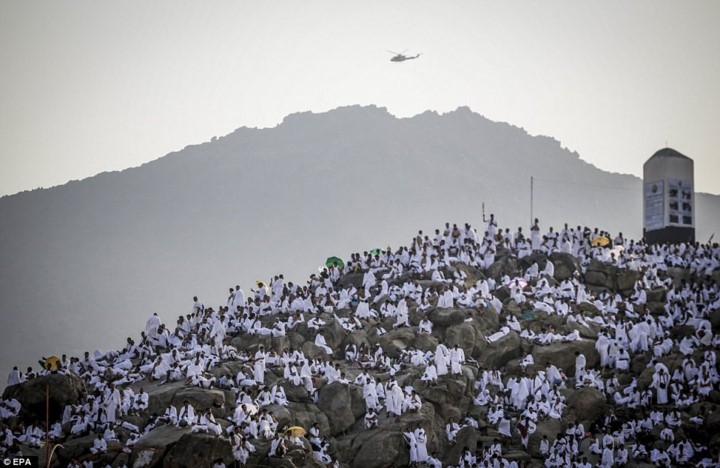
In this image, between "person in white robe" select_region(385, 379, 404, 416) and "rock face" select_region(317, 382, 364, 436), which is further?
"rock face" select_region(317, 382, 364, 436)

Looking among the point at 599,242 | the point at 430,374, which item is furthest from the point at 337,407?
the point at 599,242

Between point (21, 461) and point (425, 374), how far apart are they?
1551cm

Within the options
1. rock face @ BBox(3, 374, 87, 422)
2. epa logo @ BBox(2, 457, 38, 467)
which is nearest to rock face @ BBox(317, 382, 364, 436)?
rock face @ BBox(3, 374, 87, 422)

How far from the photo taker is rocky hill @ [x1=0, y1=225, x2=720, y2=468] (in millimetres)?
31562

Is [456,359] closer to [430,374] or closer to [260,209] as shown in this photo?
[430,374]

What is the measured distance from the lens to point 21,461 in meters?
27.7

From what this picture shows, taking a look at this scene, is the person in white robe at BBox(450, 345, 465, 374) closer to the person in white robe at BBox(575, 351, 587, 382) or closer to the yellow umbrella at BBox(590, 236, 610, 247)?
the person in white robe at BBox(575, 351, 587, 382)

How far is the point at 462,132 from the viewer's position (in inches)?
6713

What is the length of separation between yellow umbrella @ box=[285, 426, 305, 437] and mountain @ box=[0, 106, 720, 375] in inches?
3151

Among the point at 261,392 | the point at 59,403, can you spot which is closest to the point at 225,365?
the point at 261,392

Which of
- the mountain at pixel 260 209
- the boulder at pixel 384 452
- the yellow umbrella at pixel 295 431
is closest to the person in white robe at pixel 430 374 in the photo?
the boulder at pixel 384 452

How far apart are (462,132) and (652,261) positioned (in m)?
125

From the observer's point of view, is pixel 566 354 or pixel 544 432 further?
pixel 566 354

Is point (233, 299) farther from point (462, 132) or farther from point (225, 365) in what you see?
point (462, 132)
